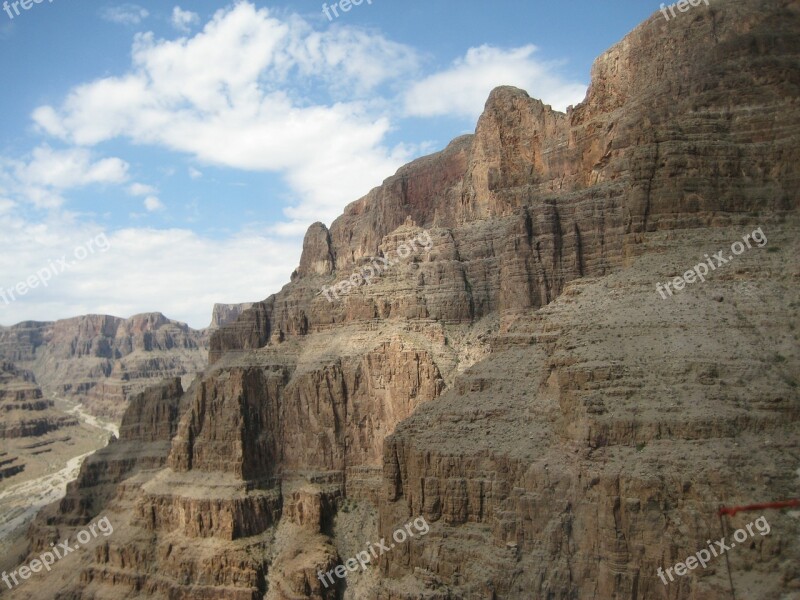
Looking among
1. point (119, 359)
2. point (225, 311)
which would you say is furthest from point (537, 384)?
point (119, 359)

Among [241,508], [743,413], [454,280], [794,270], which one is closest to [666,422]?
[743,413]

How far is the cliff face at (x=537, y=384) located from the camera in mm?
32969

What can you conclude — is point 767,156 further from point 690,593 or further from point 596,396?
point 690,593

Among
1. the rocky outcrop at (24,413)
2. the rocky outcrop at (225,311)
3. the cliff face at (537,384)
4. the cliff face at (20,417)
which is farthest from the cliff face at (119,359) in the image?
the cliff face at (537,384)

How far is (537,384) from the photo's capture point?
42.6m

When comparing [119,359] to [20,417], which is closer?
[20,417]

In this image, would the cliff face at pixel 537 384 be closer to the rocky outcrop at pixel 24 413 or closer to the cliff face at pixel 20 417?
the cliff face at pixel 20 417

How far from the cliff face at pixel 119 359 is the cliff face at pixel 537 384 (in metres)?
87.9

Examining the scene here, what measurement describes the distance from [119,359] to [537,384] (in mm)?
160255

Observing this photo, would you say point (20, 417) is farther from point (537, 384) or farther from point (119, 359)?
point (537, 384)

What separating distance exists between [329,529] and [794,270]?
3718 centimetres

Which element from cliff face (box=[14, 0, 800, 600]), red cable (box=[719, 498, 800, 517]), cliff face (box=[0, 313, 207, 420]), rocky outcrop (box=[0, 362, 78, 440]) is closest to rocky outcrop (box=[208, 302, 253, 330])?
cliff face (box=[0, 313, 207, 420])

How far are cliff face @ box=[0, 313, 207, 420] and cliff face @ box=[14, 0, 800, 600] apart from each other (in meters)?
87.9

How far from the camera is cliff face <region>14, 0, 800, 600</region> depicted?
108ft
